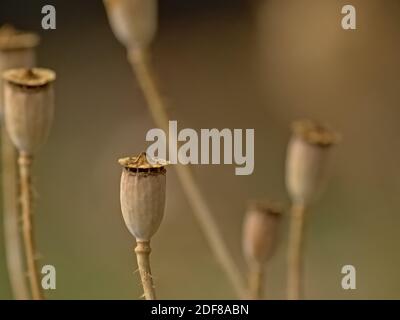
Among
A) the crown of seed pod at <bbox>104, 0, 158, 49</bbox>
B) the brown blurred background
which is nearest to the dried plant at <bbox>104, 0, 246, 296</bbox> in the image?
the crown of seed pod at <bbox>104, 0, 158, 49</bbox>

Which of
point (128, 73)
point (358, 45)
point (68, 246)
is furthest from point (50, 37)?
point (358, 45)

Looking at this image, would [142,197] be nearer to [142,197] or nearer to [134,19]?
[142,197]

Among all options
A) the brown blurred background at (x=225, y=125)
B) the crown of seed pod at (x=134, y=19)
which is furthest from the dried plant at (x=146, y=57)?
the brown blurred background at (x=225, y=125)

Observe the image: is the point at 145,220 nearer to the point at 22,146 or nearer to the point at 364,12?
the point at 22,146

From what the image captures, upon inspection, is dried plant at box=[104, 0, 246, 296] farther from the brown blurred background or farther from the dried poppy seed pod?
the brown blurred background
